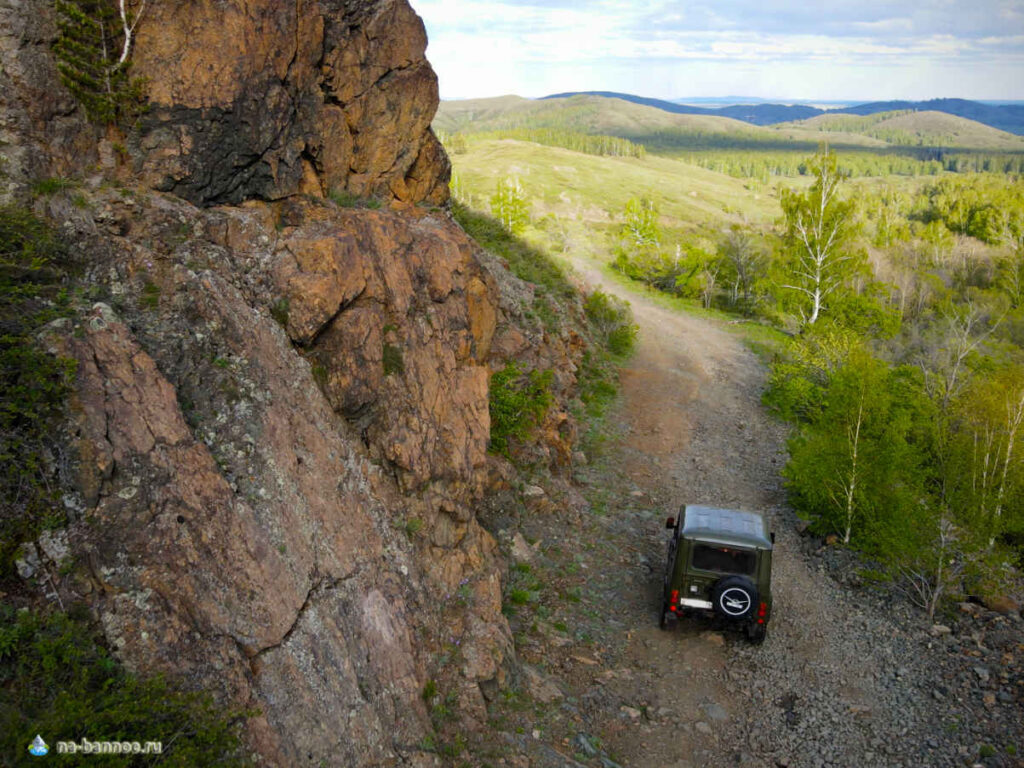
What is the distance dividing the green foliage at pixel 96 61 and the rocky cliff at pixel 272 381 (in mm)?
190

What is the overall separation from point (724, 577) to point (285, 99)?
1093cm

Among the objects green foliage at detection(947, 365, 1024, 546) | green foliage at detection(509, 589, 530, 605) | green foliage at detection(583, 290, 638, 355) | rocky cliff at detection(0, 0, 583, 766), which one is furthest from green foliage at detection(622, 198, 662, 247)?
green foliage at detection(509, 589, 530, 605)

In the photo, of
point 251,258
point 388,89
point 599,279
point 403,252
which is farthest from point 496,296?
point 599,279

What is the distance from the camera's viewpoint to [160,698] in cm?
550

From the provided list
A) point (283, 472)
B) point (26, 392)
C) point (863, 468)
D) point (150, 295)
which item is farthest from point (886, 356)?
point (26, 392)

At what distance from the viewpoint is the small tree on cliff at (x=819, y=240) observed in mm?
31609

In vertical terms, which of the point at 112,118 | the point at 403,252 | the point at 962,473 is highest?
the point at 112,118

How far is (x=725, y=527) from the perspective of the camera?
12.1 meters

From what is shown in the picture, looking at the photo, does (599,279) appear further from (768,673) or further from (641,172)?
(641,172)

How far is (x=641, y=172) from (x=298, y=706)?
147 m

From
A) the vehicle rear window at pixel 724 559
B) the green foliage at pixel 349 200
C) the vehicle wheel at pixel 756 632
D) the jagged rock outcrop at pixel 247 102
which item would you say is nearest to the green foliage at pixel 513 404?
the jagged rock outcrop at pixel 247 102

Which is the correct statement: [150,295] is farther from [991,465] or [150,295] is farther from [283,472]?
[991,465]

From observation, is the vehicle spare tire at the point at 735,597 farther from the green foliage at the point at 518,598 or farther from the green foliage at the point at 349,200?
the green foliage at the point at 349,200

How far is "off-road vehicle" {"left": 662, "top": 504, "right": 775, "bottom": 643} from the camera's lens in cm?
1114
